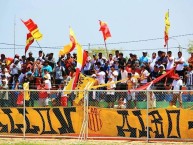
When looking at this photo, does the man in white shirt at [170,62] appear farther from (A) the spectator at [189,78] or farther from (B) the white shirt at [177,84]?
(B) the white shirt at [177,84]

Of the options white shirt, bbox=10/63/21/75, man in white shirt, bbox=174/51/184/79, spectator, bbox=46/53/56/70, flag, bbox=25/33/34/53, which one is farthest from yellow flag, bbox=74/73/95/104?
flag, bbox=25/33/34/53

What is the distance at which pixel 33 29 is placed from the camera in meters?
31.2

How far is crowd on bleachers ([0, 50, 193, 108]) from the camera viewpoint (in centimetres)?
2335

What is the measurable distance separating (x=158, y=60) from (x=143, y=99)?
4.65 m

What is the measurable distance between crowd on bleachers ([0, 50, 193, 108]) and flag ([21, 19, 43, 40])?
159 centimetres

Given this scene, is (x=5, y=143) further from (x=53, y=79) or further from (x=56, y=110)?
(x=53, y=79)

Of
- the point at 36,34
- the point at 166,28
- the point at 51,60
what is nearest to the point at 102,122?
the point at 51,60

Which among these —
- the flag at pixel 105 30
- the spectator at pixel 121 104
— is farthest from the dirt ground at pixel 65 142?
the flag at pixel 105 30

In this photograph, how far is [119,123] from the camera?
2116 cm

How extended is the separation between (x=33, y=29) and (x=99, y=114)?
11046mm

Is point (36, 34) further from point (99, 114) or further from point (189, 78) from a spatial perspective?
point (99, 114)

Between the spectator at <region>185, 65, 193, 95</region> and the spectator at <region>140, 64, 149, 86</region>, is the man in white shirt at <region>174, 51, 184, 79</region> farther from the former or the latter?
the spectator at <region>140, 64, 149, 86</region>

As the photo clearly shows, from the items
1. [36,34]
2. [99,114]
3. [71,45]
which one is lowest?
[99,114]

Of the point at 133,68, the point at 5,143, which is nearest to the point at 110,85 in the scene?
the point at 133,68
